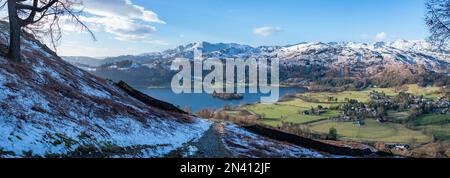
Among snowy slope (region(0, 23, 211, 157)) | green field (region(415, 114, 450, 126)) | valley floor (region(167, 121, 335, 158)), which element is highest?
snowy slope (region(0, 23, 211, 157))

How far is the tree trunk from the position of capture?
30.7 metres

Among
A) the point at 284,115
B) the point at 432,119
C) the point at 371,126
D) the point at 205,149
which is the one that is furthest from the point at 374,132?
the point at 205,149

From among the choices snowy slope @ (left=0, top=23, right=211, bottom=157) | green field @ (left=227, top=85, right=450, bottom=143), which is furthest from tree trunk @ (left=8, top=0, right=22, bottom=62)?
green field @ (left=227, top=85, right=450, bottom=143)

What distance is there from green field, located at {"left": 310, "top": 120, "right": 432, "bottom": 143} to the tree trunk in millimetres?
121980

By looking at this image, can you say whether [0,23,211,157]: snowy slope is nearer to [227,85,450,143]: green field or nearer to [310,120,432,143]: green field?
[227,85,450,143]: green field

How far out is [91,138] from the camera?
21625mm

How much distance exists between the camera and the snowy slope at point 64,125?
58.4 feet

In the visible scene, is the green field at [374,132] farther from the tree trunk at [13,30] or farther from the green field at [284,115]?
the tree trunk at [13,30]

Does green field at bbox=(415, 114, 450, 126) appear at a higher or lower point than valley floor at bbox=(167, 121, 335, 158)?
lower

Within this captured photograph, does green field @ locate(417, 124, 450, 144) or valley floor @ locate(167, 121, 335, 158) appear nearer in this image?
valley floor @ locate(167, 121, 335, 158)

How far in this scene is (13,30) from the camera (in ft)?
103

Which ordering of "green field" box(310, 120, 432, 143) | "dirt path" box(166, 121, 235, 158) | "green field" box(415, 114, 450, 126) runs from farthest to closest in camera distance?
"green field" box(415, 114, 450, 126) < "green field" box(310, 120, 432, 143) < "dirt path" box(166, 121, 235, 158)

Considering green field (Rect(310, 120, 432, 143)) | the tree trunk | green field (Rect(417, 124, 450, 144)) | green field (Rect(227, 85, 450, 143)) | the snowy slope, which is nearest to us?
the snowy slope
